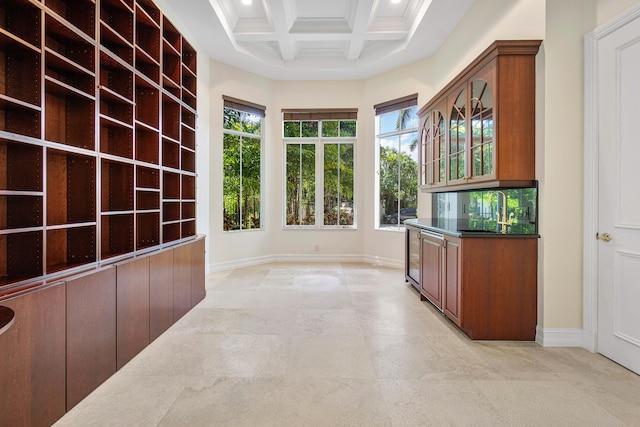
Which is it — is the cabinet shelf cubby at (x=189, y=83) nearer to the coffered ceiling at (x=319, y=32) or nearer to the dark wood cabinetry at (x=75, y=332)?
the coffered ceiling at (x=319, y=32)

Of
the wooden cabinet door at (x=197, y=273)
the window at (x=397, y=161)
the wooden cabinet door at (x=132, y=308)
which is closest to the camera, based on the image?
the wooden cabinet door at (x=132, y=308)

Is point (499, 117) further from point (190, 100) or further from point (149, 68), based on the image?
point (190, 100)

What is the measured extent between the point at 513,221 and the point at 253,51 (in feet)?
14.9

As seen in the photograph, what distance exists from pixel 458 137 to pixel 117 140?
316 cm

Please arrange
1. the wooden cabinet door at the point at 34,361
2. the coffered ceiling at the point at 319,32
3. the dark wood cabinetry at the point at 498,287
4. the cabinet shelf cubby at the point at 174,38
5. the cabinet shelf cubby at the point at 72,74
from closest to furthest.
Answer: the wooden cabinet door at the point at 34,361, the cabinet shelf cubby at the point at 72,74, the dark wood cabinetry at the point at 498,287, the cabinet shelf cubby at the point at 174,38, the coffered ceiling at the point at 319,32

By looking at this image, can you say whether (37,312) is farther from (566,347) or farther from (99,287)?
(566,347)

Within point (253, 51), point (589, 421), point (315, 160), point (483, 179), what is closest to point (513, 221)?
point (483, 179)

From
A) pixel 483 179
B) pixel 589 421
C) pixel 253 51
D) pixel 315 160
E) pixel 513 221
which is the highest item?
pixel 253 51

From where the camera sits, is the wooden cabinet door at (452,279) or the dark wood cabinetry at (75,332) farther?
the wooden cabinet door at (452,279)

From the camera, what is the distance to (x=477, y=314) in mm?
2707

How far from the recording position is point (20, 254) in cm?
183

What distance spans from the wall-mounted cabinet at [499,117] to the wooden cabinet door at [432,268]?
2.20 feet

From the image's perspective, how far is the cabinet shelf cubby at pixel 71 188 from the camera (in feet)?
7.23

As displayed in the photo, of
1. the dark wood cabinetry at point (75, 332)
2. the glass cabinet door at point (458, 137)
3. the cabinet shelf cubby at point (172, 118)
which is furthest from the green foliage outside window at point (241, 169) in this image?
the glass cabinet door at point (458, 137)
